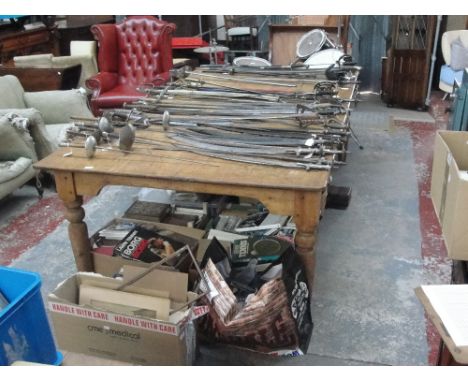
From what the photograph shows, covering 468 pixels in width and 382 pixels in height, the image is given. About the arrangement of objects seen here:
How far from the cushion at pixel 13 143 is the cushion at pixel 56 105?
579mm

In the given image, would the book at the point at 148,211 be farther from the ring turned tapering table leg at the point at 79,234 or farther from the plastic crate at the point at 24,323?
the plastic crate at the point at 24,323

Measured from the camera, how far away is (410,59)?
5.48 m

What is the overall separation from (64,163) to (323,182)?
45.1 inches

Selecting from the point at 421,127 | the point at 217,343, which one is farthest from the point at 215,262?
the point at 421,127

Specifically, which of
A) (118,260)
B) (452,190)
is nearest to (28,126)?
(118,260)

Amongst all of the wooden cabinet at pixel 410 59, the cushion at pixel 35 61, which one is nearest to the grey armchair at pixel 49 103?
the cushion at pixel 35 61

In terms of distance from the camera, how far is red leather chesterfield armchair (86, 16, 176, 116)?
4770 mm

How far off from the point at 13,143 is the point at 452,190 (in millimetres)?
2808

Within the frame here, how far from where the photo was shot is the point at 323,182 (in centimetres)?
192

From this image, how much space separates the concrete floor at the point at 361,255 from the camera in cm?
202

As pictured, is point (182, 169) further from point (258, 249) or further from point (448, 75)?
point (448, 75)

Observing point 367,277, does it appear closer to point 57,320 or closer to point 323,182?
point 323,182

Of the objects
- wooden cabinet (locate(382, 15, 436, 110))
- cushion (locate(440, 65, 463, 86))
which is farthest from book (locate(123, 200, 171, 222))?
wooden cabinet (locate(382, 15, 436, 110))

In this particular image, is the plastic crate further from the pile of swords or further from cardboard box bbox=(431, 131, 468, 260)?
cardboard box bbox=(431, 131, 468, 260)
